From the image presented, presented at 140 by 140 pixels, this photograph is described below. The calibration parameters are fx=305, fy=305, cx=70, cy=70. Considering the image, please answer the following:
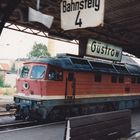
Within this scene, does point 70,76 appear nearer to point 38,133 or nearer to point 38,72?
point 38,72

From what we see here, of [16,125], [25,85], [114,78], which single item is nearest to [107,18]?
[25,85]

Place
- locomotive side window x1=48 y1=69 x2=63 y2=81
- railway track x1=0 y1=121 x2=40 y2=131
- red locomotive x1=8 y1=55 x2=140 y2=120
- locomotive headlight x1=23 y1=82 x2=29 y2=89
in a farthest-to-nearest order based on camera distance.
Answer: locomotive headlight x1=23 y1=82 x2=29 y2=89
locomotive side window x1=48 y1=69 x2=63 y2=81
red locomotive x1=8 y1=55 x2=140 y2=120
railway track x1=0 y1=121 x2=40 y2=131

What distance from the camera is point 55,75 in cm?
1437

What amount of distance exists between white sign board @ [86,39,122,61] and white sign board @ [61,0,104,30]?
23.6 feet

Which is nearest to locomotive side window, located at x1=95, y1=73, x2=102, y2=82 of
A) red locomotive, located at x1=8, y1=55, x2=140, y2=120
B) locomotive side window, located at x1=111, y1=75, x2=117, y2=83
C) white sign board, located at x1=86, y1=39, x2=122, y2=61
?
red locomotive, located at x1=8, y1=55, x2=140, y2=120

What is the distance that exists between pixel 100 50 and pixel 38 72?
3153 mm

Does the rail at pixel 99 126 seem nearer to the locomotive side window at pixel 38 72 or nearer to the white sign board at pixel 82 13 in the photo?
the white sign board at pixel 82 13

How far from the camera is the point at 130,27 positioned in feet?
51.3

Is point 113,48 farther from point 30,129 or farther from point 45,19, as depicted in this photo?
point 45,19

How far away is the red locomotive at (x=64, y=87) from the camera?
1394 centimetres

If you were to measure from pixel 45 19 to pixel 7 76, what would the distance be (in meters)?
56.9

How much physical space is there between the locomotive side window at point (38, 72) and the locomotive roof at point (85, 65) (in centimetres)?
35

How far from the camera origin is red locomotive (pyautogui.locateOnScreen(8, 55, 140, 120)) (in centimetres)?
1394

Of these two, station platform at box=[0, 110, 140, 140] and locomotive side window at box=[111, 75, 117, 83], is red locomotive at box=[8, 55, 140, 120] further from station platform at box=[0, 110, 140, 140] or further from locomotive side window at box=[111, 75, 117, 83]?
station platform at box=[0, 110, 140, 140]
